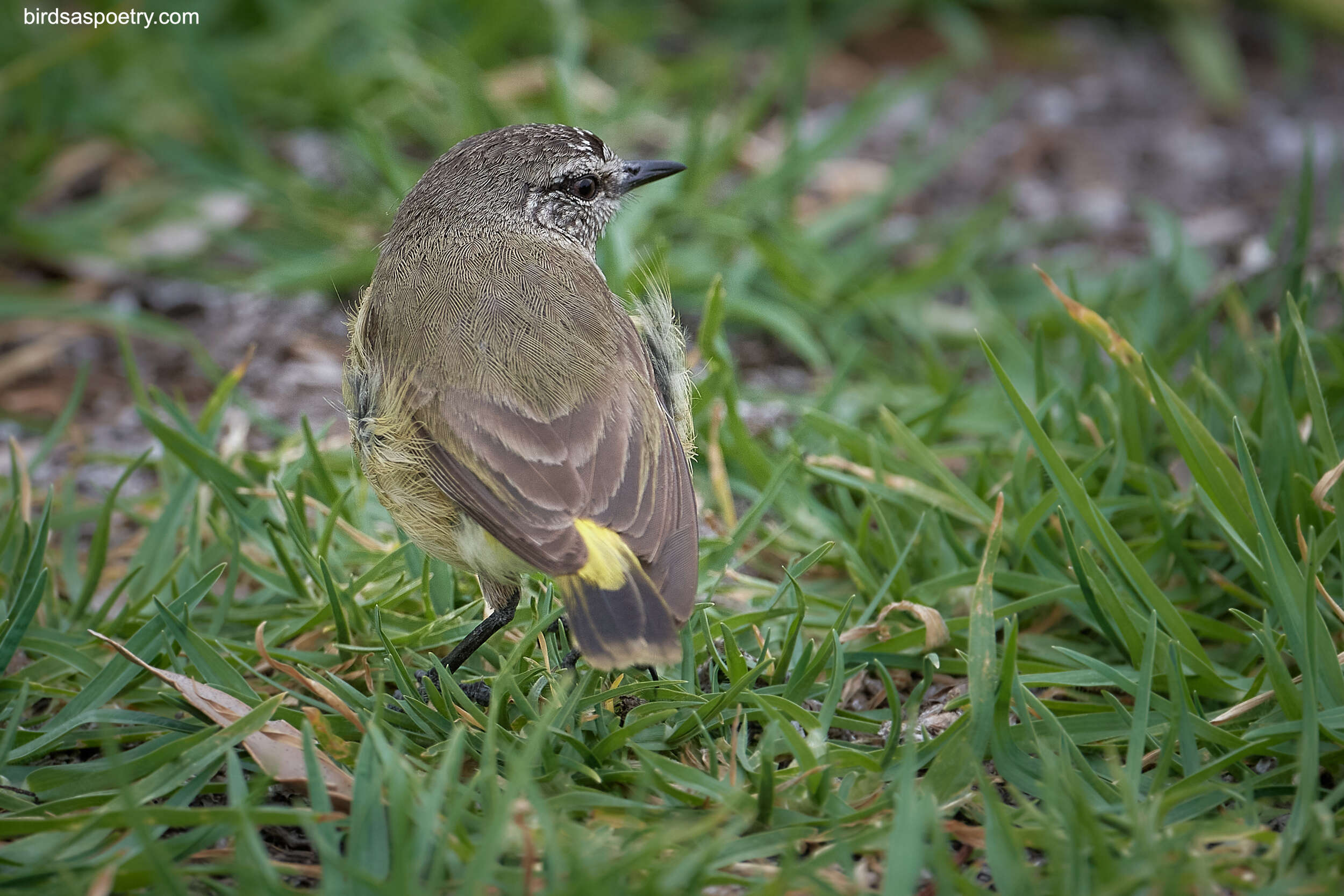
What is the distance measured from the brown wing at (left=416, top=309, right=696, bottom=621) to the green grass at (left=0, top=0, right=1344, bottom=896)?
0.33 metres

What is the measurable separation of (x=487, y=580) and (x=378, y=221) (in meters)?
2.91

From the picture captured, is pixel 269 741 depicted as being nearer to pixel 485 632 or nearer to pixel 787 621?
pixel 485 632

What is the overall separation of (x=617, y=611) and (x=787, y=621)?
96 cm

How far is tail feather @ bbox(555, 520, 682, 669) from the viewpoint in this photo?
2514 mm

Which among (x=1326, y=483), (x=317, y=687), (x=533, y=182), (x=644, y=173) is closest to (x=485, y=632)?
(x=317, y=687)

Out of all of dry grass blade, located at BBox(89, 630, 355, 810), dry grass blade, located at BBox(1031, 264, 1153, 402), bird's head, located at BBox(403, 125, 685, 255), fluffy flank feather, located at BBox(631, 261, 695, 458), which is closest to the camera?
dry grass blade, located at BBox(89, 630, 355, 810)

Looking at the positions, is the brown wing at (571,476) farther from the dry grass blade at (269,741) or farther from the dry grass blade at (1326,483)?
the dry grass blade at (1326,483)

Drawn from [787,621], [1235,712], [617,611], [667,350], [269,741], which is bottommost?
[1235,712]

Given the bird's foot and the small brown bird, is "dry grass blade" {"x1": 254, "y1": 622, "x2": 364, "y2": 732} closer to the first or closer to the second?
the bird's foot

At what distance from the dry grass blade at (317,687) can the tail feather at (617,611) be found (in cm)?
62

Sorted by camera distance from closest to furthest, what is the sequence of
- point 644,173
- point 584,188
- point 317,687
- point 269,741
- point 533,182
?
1. point 269,741
2. point 317,687
3. point 533,182
4. point 584,188
5. point 644,173

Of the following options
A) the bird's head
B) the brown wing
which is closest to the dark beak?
the bird's head

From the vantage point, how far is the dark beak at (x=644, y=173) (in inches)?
163

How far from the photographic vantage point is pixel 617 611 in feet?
8.54
